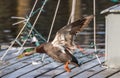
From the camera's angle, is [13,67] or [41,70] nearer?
[41,70]

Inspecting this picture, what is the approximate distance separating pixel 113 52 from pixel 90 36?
18.5ft

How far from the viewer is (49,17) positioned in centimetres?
1359

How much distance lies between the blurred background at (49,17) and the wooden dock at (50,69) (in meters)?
3.71

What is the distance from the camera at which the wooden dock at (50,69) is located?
4.93m

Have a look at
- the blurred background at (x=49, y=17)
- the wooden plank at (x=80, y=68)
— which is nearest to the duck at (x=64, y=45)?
the wooden plank at (x=80, y=68)

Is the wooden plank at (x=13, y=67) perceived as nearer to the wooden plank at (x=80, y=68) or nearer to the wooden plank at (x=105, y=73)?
the wooden plank at (x=80, y=68)

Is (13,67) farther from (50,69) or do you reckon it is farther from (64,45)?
(64,45)

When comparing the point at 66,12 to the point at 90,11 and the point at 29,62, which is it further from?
the point at 29,62

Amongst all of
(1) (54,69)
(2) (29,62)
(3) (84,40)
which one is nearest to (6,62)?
(2) (29,62)

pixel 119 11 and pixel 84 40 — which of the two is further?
pixel 84 40

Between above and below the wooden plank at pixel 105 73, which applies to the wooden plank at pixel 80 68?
above

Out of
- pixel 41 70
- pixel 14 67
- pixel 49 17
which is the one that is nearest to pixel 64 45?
pixel 41 70

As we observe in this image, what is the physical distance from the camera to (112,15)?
5090mm

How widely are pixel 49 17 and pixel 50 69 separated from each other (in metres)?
8.44
